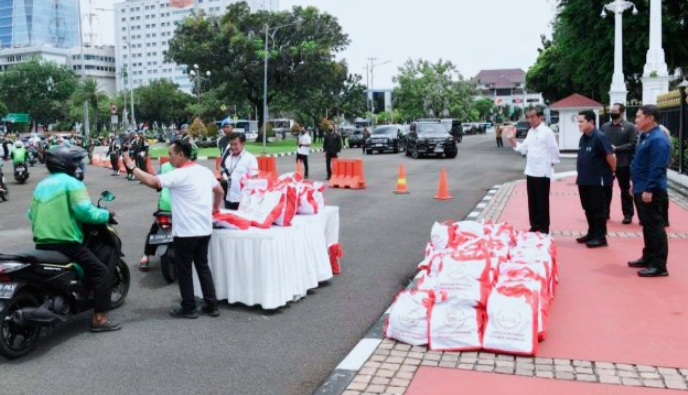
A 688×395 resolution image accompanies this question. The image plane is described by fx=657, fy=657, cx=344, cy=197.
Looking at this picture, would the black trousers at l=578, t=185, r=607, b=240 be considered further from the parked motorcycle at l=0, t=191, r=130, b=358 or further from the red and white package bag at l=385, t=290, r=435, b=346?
the parked motorcycle at l=0, t=191, r=130, b=358

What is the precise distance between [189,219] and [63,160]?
1180 mm

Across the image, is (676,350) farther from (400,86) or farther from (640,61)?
(400,86)

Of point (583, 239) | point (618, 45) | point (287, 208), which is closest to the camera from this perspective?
point (287, 208)

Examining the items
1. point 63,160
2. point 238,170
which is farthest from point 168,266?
point 63,160

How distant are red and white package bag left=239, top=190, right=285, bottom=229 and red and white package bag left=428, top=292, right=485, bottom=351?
2.07m

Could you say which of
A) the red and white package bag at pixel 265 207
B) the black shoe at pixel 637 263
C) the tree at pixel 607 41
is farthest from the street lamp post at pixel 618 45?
the red and white package bag at pixel 265 207

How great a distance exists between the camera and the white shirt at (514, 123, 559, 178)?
913 cm

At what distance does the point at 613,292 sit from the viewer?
6734 millimetres

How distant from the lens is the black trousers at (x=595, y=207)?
8.86 metres

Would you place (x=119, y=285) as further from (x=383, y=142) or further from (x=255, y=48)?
(x=255, y=48)

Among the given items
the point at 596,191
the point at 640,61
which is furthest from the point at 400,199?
the point at 640,61

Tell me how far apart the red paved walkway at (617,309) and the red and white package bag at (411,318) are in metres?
0.92

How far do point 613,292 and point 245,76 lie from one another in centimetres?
4539

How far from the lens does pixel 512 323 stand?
16.7 feet
